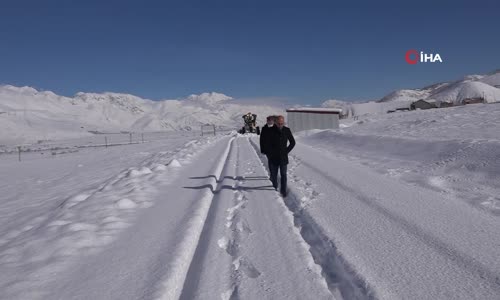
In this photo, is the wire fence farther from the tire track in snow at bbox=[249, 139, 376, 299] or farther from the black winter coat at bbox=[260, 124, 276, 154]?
the tire track in snow at bbox=[249, 139, 376, 299]

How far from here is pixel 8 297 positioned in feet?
10.9

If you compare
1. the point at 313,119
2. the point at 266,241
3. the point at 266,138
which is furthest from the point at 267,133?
the point at 313,119

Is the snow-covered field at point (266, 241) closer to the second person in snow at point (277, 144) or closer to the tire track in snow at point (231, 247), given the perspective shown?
the tire track in snow at point (231, 247)

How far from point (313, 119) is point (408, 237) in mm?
41641

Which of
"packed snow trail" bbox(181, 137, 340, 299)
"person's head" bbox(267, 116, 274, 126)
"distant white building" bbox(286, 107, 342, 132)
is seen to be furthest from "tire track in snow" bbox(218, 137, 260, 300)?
"distant white building" bbox(286, 107, 342, 132)

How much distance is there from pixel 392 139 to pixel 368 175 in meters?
7.60

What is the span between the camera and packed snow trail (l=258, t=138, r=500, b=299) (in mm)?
3281

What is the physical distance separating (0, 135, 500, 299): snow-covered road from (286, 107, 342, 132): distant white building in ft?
120

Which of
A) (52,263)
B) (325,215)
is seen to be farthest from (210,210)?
(52,263)

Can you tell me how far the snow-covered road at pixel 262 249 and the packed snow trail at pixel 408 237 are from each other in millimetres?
15

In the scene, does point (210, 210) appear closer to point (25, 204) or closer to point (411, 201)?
point (411, 201)

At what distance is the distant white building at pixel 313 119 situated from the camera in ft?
141

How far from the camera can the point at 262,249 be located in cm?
436

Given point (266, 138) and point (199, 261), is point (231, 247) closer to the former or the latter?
point (199, 261)
